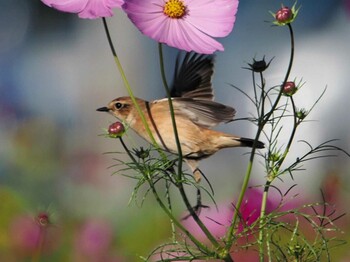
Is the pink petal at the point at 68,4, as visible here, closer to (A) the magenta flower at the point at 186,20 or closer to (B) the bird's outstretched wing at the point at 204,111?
(A) the magenta flower at the point at 186,20

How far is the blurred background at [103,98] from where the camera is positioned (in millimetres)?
2631

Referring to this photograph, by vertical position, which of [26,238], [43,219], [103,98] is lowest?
[26,238]

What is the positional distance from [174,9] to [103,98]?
9.44 ft

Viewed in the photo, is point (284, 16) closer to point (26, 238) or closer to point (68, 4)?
point (68, 4)

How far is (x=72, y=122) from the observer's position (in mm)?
3523

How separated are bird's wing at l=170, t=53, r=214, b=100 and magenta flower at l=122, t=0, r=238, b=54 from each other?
0.69ft

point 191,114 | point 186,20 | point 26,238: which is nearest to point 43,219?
point 191,114

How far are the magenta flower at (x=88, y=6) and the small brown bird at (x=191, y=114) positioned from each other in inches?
7.2

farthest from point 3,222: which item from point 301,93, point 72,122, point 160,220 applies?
point 301,93

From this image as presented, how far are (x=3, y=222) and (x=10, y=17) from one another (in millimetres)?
1954

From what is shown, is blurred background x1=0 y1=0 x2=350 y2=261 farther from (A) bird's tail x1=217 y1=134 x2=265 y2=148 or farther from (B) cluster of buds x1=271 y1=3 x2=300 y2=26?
(B) cluster of buds x1=271 y1=3 x2=300 y2=26

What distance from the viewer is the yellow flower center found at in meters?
0.58

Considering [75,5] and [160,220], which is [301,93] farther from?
[75,5]

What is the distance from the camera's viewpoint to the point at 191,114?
2.54 ft
